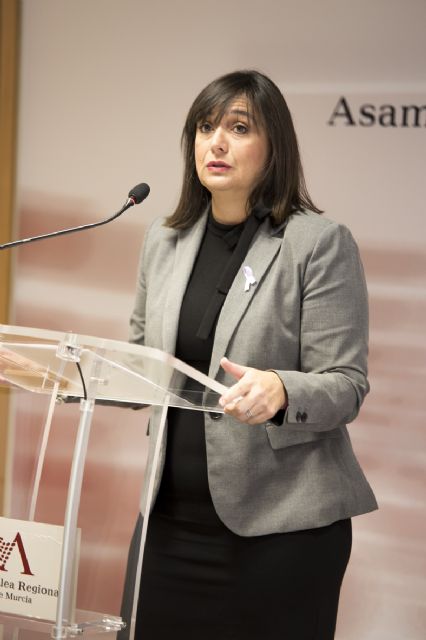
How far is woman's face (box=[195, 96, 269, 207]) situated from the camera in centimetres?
215

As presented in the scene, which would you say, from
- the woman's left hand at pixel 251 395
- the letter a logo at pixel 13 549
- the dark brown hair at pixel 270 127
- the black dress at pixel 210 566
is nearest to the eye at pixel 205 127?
the dark brown hair at pixel 270 127

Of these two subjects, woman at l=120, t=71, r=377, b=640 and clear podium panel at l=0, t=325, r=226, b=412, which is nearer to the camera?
clear podium panel at l=0, t=325, r=226, b=412

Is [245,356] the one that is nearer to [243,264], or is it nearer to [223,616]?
[243,264]

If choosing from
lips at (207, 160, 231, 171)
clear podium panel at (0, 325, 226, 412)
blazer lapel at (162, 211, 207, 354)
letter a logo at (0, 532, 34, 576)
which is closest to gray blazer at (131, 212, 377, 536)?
blazer lapel at (162, 211, 207, 354)

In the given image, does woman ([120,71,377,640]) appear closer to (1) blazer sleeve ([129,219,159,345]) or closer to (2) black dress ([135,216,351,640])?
(2) black dress ([135,216,351,640])

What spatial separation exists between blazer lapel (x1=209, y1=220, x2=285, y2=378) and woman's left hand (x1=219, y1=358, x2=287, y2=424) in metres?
0.25

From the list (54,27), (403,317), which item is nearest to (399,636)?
(403,317)

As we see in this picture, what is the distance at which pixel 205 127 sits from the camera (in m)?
2.24

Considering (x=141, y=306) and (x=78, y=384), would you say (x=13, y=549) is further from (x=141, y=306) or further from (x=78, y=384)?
(x=141, y=306)

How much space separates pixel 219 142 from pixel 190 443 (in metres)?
Answer: 0.72

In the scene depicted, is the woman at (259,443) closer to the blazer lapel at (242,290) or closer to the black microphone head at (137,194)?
the blazer lapel at (242,290)

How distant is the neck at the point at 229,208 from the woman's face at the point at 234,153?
0.02 m

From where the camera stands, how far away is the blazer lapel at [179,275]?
212 centimetres

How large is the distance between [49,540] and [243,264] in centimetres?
86
